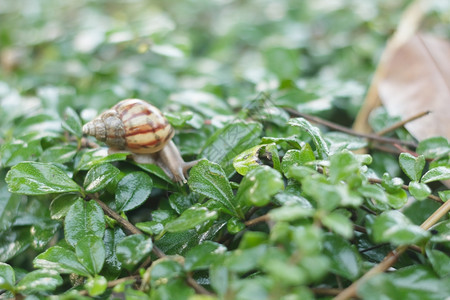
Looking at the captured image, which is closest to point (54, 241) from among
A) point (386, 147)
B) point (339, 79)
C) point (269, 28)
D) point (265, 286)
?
point (265, 286)

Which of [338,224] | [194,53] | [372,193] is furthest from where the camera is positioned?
[194,53]

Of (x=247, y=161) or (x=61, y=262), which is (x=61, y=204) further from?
(x=247, y=161)

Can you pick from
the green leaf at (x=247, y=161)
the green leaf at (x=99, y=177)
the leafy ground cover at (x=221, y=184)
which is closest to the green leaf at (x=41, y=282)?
the leafy ground cover at (x=221, y=184)

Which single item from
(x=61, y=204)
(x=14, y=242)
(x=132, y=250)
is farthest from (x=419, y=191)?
(x=14, y=242)

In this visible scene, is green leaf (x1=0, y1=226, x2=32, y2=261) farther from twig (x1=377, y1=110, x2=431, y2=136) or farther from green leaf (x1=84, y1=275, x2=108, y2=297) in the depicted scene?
twig (x1=377, y1=110, x2=431, y2=136)

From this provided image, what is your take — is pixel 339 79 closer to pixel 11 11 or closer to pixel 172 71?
pixel 172 71

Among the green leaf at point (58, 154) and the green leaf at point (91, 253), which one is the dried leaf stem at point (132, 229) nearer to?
the green leaf at point (91, 253)
